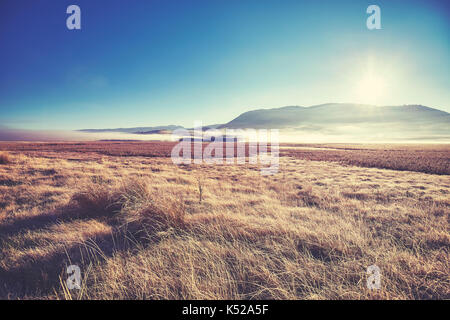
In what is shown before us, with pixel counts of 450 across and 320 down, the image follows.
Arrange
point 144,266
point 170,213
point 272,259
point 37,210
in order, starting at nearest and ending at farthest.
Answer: point 144,266 → point 272,259 → point 170,213 → point 37,210

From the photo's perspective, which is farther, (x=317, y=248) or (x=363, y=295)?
(x=317, y=248)

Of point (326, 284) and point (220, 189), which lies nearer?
point (326, 284)

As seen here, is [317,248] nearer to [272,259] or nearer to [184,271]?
[272,259]

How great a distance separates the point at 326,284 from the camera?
7.31ft

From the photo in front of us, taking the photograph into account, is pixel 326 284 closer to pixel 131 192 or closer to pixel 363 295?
pixel 363 295

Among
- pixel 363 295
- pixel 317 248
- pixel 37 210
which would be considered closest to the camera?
pixel 363 295

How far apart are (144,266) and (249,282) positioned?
4.72 feet

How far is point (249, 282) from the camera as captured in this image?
216cm

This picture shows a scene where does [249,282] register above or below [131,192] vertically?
below

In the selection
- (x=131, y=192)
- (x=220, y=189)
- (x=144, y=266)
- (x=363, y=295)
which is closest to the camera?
(x=363, y=295)

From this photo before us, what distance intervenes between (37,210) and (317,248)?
271 inches
